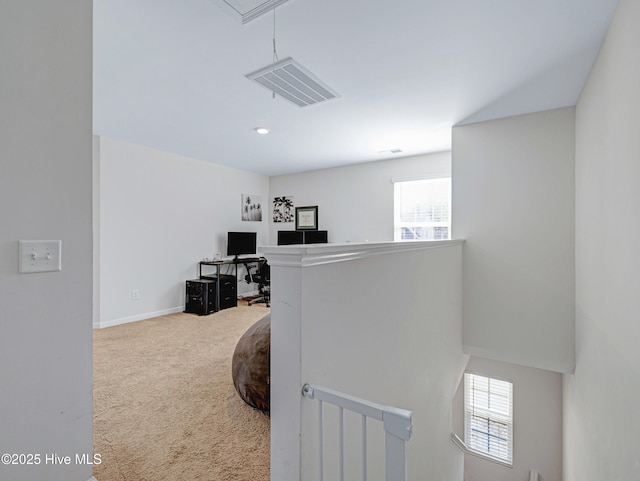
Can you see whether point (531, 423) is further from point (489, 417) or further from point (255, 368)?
point (255, 368)

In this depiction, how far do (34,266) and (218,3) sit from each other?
1546mm

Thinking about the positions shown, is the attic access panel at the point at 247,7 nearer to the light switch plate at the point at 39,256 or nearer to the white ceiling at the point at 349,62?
the white ceiling at the point at 349,62

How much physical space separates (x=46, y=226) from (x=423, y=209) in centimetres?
477

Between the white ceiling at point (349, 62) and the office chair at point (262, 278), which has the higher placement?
the white ceiling at point (349, 62)

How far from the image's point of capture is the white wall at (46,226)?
1.02 meters

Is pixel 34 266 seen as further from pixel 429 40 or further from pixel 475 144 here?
pixel 475 144

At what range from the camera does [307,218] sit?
618 centimetres

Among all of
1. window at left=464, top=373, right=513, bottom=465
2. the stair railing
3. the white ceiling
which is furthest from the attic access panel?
window at left=464, top=373, right=513, bottom=465

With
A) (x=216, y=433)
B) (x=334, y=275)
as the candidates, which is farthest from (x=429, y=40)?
(x=216, y=433)

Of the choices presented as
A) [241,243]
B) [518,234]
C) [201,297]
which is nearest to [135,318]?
[201,297]

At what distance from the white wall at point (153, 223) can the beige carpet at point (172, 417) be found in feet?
3.24

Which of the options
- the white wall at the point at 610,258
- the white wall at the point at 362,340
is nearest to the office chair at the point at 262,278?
the white wall at the point at 362,340

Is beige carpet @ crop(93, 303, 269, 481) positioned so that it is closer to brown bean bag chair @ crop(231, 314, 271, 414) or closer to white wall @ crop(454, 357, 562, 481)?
brown bean bag chair @ crop(231, 314, 271, 414)

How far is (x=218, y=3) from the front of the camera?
1.70 metres
